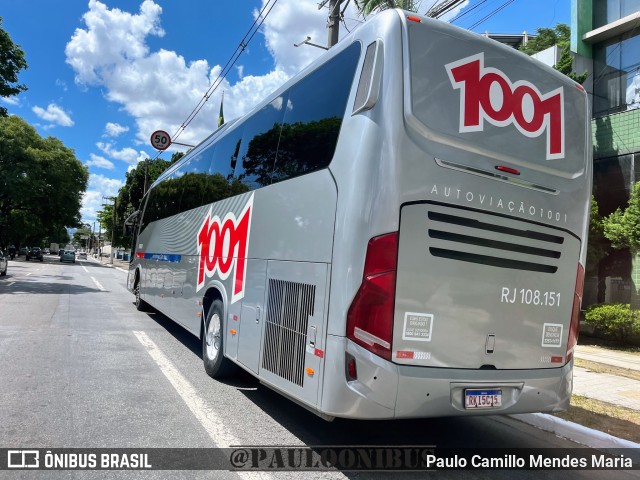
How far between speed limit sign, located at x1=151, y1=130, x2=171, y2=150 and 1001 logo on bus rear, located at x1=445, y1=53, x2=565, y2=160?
73.4 feet

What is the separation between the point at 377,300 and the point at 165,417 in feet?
8.86

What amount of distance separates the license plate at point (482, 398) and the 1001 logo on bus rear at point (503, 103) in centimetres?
214

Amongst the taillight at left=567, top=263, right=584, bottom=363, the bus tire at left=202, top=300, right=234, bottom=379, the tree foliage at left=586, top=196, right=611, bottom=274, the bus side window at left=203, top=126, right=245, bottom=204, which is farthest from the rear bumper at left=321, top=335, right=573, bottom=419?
the tree foliage at left=586, top=196, right=611, bottom=274

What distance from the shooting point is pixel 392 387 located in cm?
352

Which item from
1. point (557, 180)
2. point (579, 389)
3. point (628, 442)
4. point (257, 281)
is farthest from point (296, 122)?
point (579, 389)

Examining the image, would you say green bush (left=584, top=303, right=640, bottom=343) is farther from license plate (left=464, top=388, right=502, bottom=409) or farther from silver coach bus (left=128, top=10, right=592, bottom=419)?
license plate (left=464, top=388, right=502, bottom=409)

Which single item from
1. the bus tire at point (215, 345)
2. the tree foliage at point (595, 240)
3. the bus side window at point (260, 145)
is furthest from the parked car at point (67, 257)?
the bus side window at point (260, 145)

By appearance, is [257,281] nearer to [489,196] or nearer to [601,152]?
[489,196]

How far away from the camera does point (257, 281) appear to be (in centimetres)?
523

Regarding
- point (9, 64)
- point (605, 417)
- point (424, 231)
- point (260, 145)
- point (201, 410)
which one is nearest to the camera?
point (424, 231)

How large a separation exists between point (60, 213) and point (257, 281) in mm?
47410

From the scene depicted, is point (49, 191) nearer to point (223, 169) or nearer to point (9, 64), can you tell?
point (9, 64)

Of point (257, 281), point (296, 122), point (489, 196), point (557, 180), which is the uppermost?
point (296, 122)

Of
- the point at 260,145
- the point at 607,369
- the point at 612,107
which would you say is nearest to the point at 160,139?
the point at 612,107
